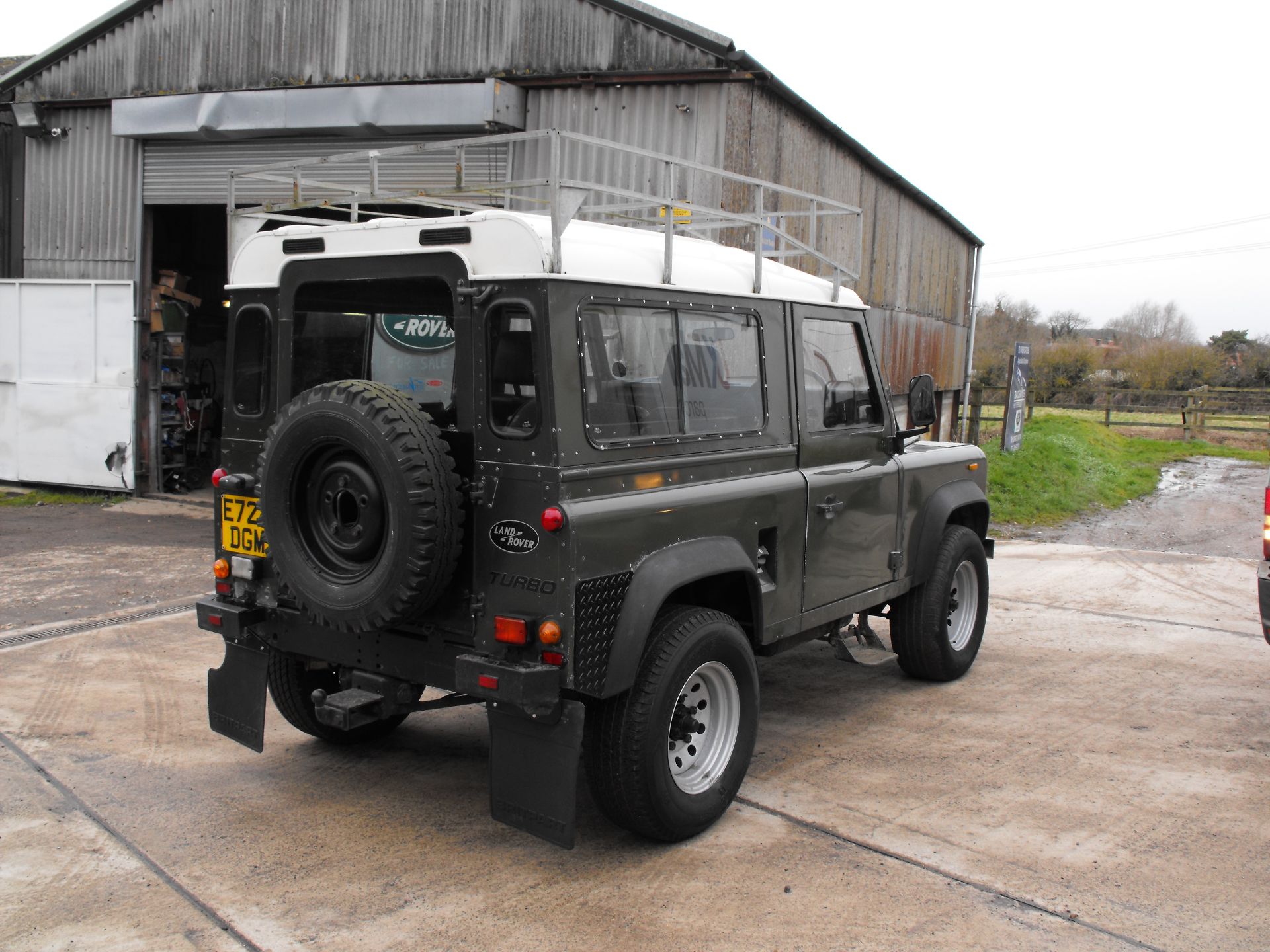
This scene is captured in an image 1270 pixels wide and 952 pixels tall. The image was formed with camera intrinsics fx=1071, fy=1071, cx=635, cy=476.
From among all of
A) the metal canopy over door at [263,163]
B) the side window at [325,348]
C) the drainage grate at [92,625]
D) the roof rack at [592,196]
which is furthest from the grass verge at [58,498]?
the side window at [325,348]

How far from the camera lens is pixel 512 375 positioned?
378 cm

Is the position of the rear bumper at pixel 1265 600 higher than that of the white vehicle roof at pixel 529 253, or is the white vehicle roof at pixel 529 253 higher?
the white vehicle roof at pixel 529 253

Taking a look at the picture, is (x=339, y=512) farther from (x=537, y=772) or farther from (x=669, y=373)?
(x=669, y=373)

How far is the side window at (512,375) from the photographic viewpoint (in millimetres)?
3727

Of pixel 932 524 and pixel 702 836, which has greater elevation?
pixel 932 524

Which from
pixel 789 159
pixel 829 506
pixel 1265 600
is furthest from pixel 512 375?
pixel 789 159

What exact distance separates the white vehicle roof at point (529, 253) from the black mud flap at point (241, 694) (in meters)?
1.57

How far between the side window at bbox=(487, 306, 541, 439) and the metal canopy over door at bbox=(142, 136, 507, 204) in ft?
21.3

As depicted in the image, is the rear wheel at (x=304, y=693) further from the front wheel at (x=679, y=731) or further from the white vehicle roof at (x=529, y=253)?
the white vehicle roof at (x=529, y=253)

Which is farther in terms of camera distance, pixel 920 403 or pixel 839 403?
pixel 920 403

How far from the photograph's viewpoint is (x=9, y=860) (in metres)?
3.82

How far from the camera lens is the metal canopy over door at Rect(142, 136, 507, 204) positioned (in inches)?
406

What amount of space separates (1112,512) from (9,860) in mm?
13788

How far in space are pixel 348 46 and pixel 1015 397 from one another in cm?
1115
